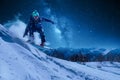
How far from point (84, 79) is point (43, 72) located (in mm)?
1089

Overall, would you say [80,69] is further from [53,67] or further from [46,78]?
[46,78]

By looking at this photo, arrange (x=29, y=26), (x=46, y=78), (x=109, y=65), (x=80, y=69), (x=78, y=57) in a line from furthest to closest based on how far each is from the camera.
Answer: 1. (x=78, y=57)
2. (x=29, y=26)
3. (x=109, y=65)
4. (x=80, y=69)
5. (x=46, y=78)

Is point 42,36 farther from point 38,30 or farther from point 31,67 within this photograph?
point 31,67

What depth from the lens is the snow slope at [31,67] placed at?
5.71 metres

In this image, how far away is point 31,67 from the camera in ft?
20.5

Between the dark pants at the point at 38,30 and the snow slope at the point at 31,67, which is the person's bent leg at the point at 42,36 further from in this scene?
the snow slope at the point at 31,67

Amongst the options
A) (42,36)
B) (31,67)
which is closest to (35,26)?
(42,36)

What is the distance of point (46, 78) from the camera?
6.08m

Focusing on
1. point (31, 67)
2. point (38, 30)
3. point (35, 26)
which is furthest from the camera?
point (38, 30)

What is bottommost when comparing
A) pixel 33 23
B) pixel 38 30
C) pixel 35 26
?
pixel 38 30

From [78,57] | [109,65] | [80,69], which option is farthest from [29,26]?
[80,69]

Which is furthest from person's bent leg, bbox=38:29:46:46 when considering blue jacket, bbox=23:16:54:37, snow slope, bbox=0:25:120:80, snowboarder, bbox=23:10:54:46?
snow slope, bbox=0:25:120:80

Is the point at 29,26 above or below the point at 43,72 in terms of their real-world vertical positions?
above

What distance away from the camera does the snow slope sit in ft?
18.7
